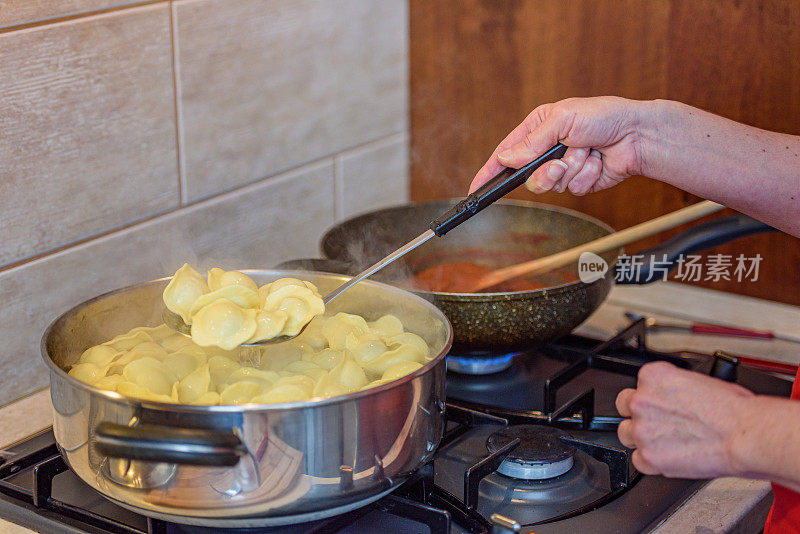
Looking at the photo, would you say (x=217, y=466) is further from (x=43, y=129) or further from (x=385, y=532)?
(x=43, y=129)

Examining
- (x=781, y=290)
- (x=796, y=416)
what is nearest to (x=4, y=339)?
(x=796, y=416)

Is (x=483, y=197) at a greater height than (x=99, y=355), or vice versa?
(x=483, y=197)

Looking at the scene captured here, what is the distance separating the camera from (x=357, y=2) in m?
1.45

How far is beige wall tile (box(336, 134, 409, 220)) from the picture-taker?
4.99 feet

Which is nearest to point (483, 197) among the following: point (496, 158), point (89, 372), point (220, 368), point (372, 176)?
point (496, 158)

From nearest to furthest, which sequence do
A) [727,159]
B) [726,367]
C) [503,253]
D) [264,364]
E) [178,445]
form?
[178,445], [264,364], [727,159], [726,367], [503,253]

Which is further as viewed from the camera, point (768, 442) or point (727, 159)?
point (727, 159)

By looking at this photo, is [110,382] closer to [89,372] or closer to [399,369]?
[89,372]

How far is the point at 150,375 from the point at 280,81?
0.69 meters

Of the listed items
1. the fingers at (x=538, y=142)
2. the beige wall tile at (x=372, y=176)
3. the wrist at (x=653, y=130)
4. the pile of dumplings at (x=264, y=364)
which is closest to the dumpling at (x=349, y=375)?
the pile of dumplings at (x=264, y=364)

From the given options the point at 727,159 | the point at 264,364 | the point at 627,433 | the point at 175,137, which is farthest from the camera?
the point at 175,137

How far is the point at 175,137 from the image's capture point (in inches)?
47.7

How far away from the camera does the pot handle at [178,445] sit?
66 centimetres

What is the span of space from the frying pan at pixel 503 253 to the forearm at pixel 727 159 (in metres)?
0.15
